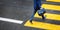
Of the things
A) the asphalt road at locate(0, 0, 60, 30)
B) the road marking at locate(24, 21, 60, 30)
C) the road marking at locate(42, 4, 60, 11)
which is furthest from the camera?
the road marking at locate(42, 4, 60, 11)

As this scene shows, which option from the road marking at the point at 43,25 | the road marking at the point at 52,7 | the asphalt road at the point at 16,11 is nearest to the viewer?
the road marking at the point at 43,25

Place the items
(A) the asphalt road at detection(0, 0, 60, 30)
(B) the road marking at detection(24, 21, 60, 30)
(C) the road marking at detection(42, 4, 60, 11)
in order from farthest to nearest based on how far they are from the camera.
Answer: (C) the road marking at detection(42, 4, 60, 11) → (A) the asphalt road at detection(0, 0, 60, 30) → (B) the road marking at detection(24, 21, 60, 30)

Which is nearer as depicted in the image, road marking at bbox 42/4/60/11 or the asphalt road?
the asphalt road

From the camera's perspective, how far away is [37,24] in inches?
178

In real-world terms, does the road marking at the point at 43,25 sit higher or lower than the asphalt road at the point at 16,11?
lower

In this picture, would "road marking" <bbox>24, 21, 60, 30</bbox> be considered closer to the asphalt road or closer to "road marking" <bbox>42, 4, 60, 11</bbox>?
the asphalt road

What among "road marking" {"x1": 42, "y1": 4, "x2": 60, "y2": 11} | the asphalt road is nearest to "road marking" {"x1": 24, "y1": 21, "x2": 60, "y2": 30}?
the asphalt road

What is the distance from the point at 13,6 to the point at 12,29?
5.39ft

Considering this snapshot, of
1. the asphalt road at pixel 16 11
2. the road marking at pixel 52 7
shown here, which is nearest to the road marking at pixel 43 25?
the asphalt road at pixel 16 11

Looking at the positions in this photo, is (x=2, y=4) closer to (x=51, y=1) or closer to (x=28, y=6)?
(x=28, y=6)

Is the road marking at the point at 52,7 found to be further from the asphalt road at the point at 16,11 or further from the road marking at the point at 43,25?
the road marking at the point at 43,25

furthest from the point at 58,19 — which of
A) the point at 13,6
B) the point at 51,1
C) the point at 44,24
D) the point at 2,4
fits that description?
the point at 2,4

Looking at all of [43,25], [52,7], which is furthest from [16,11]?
[43,25]

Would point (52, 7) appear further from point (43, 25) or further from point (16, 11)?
point (16, 11)
